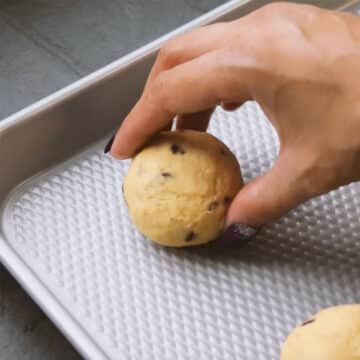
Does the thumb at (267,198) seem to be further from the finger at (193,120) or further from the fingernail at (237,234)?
the finger at (193,120)

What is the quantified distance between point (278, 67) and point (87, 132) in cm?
32

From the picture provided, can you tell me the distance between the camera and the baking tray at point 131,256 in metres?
0.66

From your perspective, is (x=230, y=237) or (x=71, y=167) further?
(x=71, y=167)

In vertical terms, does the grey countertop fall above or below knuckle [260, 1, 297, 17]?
below

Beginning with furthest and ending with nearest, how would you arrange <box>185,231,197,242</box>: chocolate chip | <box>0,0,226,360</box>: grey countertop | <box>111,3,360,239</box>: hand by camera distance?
<box>0,0,226,360</box>: grey countertop, <box>185,231,197,242</box>: chocolate chip, <box>111,3,360,239</box>: hand

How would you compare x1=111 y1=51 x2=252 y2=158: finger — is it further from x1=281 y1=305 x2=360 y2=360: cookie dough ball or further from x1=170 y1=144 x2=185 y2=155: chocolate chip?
x1=281 y1=305 x2=360 y2=360: cookie dough ball

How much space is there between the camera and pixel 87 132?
825 mm

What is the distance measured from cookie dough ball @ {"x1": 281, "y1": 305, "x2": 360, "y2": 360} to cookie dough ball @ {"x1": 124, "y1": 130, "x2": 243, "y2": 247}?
0.45 feet

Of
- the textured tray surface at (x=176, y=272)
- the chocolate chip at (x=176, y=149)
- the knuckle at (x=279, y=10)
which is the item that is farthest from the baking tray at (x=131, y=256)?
the knuckle at (x=279, y=10)

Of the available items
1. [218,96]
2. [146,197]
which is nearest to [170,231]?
[146,197]

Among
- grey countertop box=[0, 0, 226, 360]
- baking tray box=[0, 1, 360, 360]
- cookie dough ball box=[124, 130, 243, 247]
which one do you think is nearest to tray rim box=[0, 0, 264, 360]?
baking tray box=[0, 1, 360, 360]

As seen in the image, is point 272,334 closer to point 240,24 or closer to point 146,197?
point 146,197

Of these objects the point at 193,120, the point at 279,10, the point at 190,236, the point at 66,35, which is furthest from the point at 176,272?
the point at 66,35

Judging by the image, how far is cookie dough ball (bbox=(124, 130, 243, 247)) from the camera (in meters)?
0.66
